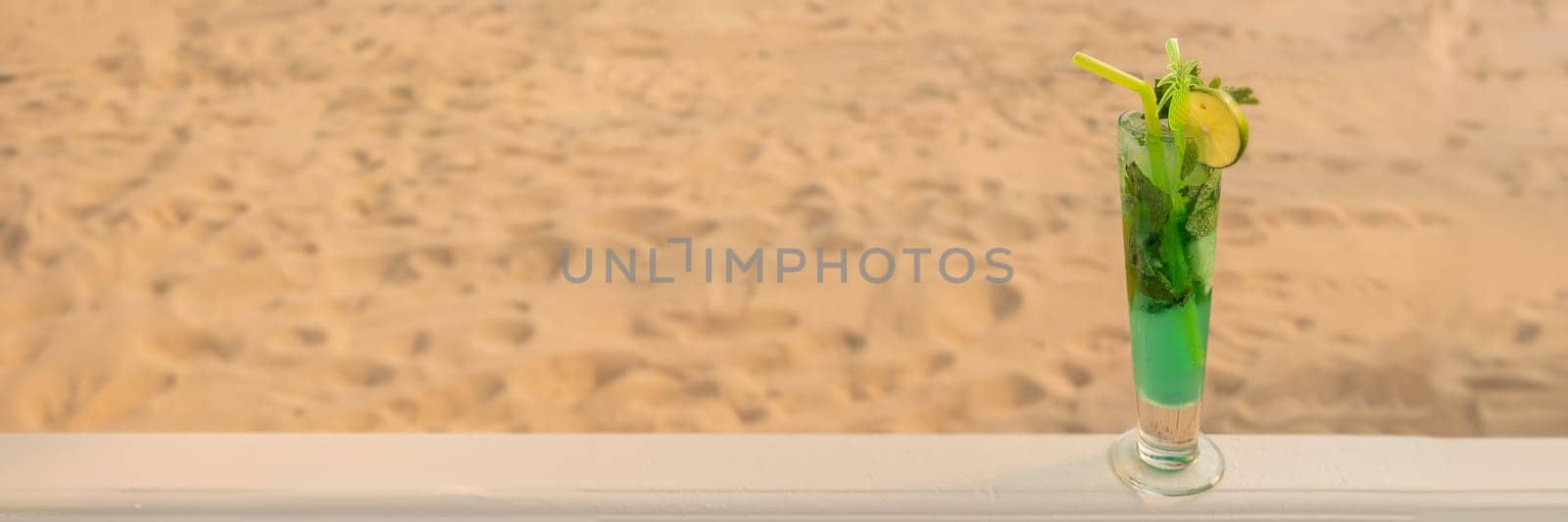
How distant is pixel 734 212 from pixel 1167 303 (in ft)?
4.69

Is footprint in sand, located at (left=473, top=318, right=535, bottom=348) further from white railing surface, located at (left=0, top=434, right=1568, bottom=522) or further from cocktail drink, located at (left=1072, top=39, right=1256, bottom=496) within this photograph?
cocktail drink, located at (left=1072, top=39, right=1256, bottom=496)

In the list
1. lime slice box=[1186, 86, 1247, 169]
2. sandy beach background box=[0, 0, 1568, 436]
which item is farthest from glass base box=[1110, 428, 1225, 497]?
sandy beach background box=[0, 0, 1568, 436]

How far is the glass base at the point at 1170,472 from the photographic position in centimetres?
89

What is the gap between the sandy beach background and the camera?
5.64 feet

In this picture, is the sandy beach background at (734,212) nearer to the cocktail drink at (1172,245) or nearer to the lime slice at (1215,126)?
the cocktail drink at (1172,245)

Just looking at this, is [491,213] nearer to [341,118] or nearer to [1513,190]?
[341,118]

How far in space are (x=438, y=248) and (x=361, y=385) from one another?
16.4 inches

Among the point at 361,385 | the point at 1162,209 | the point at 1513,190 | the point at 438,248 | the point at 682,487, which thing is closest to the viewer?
the point at 1162,209

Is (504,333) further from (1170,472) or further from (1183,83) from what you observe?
(1183,83)

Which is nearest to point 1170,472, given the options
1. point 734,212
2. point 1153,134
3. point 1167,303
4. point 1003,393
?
point 1167,303

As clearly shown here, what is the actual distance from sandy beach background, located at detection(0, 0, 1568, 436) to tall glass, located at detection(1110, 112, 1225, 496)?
2.43 feet

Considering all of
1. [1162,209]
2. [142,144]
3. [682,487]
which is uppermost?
[1162,209]

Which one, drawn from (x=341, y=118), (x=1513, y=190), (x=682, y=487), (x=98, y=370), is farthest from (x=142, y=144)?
(x=1513, y=190)

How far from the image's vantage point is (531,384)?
174 cm
